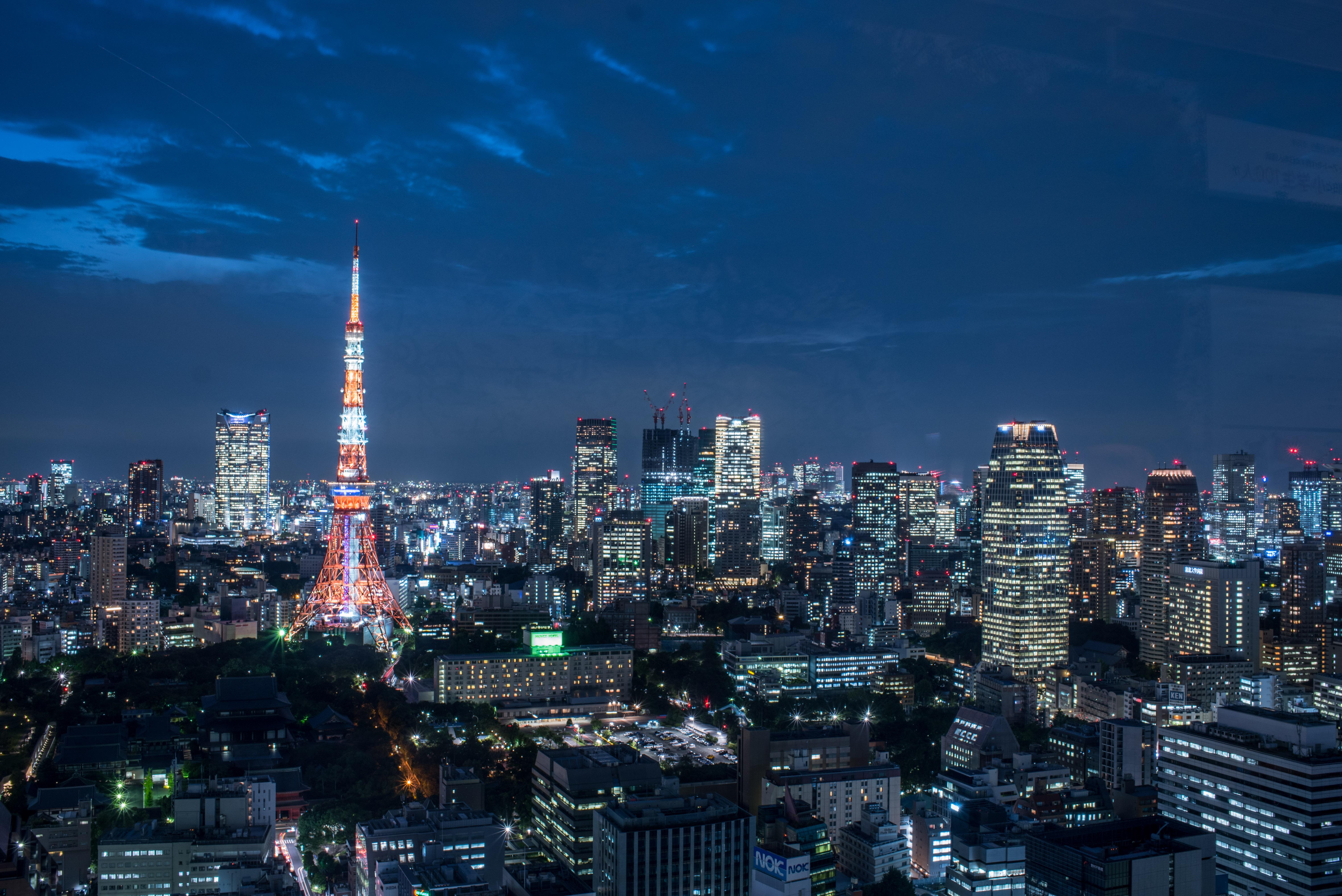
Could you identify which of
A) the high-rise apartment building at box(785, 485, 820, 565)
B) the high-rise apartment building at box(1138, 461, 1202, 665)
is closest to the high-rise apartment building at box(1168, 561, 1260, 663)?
the high-rise apartment building at box(1138, 461, 1202, 665)

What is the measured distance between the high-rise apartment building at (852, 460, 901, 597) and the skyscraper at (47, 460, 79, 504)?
12897mm

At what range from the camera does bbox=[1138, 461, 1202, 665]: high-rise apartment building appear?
14430mm

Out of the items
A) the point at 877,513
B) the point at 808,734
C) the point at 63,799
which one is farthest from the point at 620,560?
the point at 63,799

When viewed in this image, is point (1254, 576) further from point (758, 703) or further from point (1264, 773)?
point (1264, 773)

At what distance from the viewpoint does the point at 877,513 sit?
23.3m

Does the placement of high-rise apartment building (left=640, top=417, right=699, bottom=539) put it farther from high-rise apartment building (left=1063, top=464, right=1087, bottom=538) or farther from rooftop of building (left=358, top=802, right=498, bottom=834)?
rooftop of building (left=358, top=802, right=498, bottom=834)

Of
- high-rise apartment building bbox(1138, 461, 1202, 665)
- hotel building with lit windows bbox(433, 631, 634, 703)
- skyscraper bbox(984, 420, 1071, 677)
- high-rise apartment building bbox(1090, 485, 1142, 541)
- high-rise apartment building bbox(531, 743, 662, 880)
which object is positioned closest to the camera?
high-rise apartment building bbox(531, 743, 662, 880)

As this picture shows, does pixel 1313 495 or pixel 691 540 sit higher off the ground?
pixel 1313 495

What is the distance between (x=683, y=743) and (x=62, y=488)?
1328cm

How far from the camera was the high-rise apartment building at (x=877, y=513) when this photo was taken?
20.9 metres

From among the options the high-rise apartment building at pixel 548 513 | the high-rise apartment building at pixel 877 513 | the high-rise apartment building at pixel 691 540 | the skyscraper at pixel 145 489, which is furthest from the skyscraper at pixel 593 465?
the skyscraper at pixel 145 489

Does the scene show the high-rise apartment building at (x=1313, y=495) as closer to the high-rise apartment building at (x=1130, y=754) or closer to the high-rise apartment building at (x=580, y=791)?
the high-rise apartment building at (x=1130, y=754)

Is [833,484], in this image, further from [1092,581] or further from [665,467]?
[1092,581]

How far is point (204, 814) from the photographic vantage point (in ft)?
21.2
